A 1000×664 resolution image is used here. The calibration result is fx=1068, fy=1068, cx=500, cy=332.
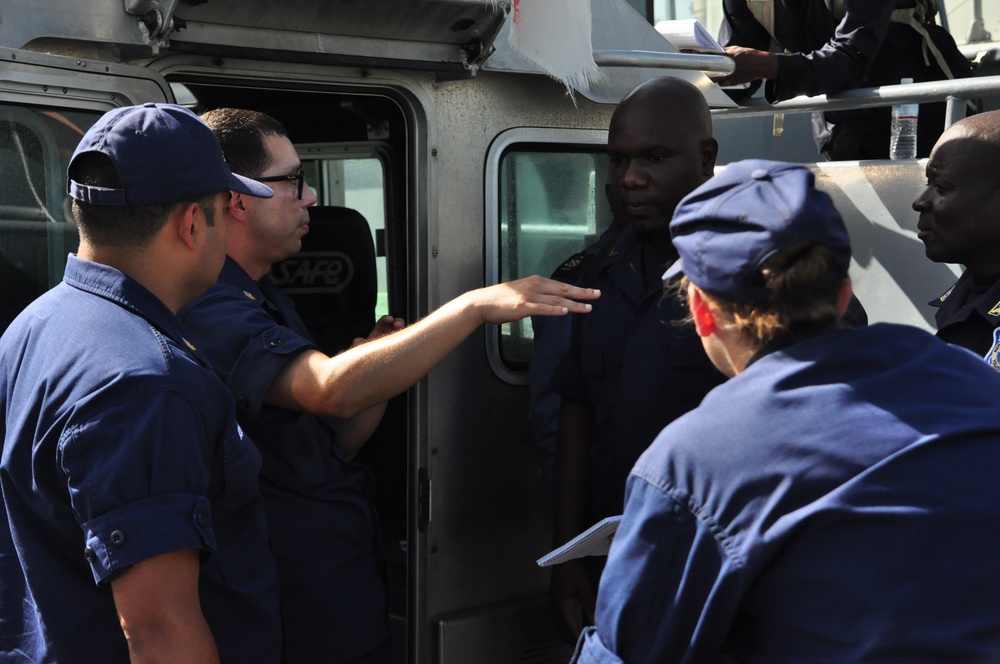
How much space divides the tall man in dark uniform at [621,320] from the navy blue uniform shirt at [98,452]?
112cm

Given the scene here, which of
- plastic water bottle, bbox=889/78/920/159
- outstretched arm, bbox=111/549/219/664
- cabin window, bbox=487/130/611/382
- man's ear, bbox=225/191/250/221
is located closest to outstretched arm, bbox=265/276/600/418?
man's ear, bbox=225/191/250/221

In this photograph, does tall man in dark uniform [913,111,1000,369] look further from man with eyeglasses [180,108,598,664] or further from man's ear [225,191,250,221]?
man's ear [225,191,250,221]

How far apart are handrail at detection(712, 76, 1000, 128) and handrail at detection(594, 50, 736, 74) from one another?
0.27 metres

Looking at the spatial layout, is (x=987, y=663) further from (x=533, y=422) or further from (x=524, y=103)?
(x=524, y=103)

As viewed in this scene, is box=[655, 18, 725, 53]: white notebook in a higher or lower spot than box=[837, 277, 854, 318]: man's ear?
higher

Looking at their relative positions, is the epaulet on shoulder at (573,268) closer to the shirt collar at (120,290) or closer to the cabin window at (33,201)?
the cabin window at (33,201)

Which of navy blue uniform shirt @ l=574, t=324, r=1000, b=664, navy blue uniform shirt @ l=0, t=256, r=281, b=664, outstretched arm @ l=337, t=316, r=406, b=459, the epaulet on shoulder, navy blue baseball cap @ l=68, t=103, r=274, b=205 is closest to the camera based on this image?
navy blue uniform shirt @ l=574, t=324, r=1000, b=664

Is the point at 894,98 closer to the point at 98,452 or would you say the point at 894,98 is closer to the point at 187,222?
the point at 187,222

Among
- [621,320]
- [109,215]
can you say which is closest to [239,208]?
[109,215]

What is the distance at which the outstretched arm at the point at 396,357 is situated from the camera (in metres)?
2.29

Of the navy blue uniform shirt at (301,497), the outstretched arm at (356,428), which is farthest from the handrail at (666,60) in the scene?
the navy blue uniform shirt at (301,497)

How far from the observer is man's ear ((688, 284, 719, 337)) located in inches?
60.6

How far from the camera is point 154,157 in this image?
5.86 feet

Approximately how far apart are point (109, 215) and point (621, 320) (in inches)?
54.8
